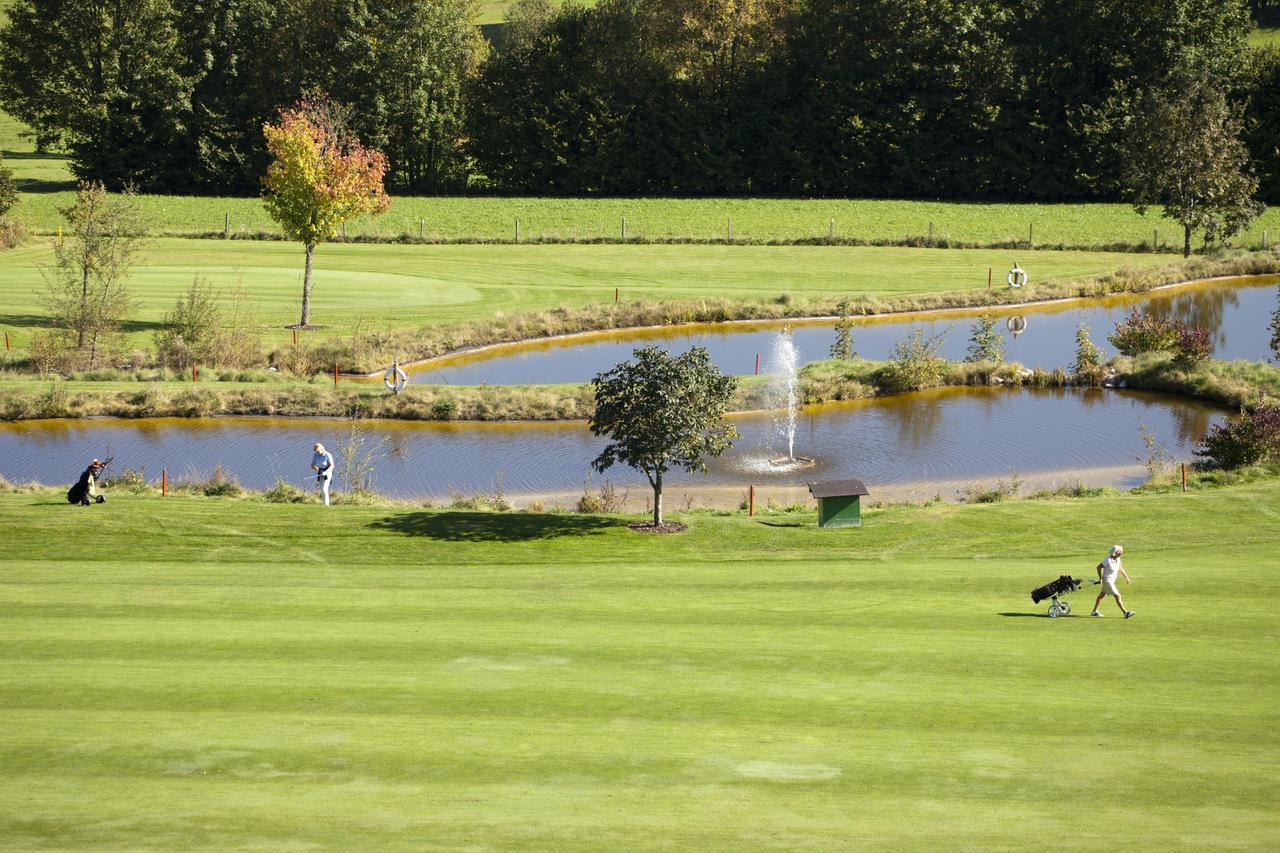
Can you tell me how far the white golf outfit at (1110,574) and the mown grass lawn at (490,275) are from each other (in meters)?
38.3

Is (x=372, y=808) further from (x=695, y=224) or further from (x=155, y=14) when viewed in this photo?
(x=155, y=14)

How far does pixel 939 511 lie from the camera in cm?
3206

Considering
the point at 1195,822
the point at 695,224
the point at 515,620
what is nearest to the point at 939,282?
the point at 695,224

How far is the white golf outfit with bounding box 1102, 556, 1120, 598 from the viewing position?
76.9ft

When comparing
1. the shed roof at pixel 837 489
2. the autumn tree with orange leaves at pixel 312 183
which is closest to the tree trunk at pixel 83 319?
the autumn tree with orange leaves at pixel 312 183

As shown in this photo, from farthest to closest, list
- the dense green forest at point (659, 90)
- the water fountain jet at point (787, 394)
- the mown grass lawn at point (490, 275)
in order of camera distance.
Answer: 1. the dense green forest at point (659, 90)
2. the mown grass lawn at point (490, 275)
3. the water fountain jet at point (787, 394)

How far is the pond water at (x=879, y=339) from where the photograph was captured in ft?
174

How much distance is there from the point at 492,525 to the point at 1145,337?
107 feet

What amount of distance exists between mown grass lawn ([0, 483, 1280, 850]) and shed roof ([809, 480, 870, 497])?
0.88 meters

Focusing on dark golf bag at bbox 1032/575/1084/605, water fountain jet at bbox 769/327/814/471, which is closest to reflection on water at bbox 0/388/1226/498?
water fountain jet at bbox 769/327/814/471

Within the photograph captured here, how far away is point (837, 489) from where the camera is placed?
30.3 m

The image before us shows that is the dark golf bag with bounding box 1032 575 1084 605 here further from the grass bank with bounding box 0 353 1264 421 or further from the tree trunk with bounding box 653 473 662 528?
the grass bank with bounding box 0 353 1264 421

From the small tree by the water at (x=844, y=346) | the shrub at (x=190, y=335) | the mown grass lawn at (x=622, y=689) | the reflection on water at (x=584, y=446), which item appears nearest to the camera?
the mown grass lawn at (x=622, y=689)

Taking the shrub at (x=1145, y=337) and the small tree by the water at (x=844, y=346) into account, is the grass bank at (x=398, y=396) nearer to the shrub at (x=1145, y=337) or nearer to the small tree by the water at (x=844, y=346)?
the small tree by the water at (x=844, y=346)
